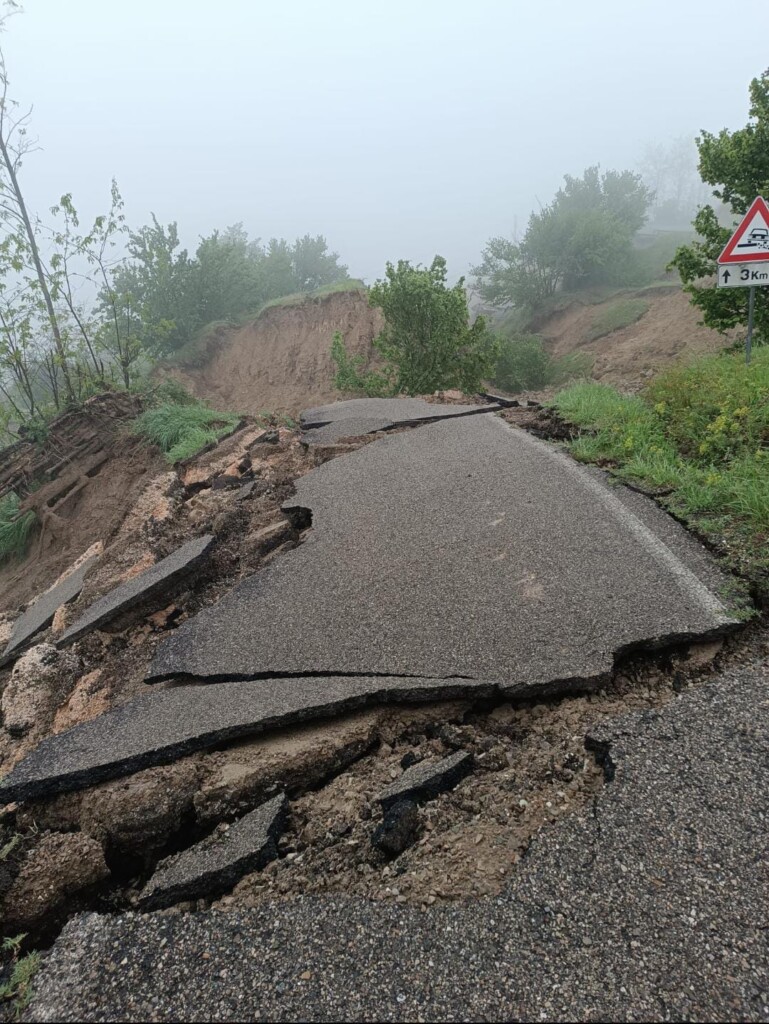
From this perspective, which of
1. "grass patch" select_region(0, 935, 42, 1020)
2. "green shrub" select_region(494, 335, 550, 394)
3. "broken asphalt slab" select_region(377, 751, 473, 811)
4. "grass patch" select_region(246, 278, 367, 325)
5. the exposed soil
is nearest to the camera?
"grass patch" select_region(0, 935, 42, 1020)

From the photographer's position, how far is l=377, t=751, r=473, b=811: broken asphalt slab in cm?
224

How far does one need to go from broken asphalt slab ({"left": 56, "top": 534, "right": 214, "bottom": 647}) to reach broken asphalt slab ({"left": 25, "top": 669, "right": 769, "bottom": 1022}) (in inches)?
93.2

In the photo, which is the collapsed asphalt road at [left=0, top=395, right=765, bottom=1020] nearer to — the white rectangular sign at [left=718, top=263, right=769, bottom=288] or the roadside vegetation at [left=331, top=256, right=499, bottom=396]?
the white rectangular sign at [left=718, top=263, right=769, bottom=288]

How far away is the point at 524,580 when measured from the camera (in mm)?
3389

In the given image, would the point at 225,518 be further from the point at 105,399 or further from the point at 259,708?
the point at 105,399

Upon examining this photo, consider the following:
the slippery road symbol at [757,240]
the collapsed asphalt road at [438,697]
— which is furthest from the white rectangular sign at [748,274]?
the collapsed asphalt road at [438,697]

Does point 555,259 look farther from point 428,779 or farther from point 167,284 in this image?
point 428,779

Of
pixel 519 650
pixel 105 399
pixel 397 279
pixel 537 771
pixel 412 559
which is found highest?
pixel 397 279

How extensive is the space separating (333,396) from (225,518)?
17.8 meters

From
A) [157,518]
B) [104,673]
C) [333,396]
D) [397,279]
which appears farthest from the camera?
[333,396]

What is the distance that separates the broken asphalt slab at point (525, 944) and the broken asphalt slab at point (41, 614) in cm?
346

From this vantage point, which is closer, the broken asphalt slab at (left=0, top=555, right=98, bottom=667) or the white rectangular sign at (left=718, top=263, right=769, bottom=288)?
the broken asphalt slab at (left=0, top=555, right=98, bottom=667)

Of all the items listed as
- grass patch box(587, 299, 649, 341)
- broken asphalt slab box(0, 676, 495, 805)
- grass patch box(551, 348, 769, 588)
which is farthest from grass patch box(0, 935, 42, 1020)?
grass patch box(587, 299, 649, 341)

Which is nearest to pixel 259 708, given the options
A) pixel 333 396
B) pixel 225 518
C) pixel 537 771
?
pixel 537 771
